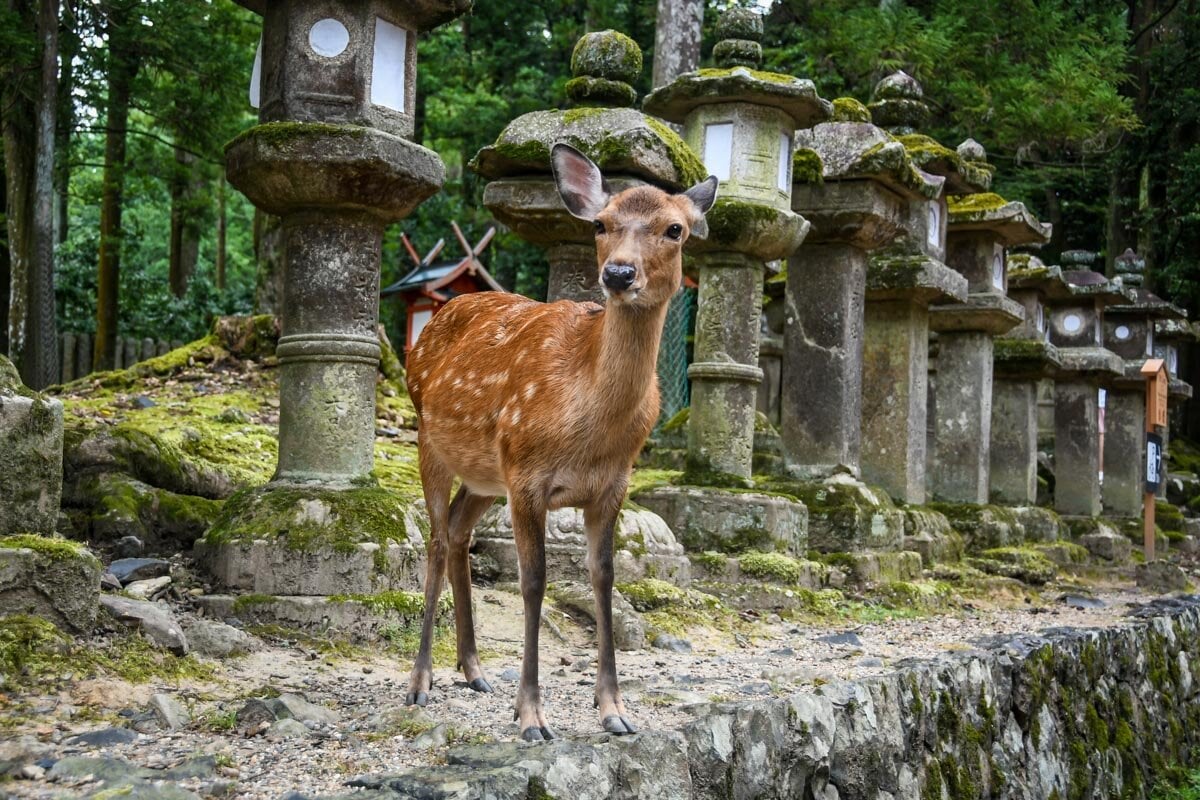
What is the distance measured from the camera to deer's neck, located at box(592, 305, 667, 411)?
13.5ft

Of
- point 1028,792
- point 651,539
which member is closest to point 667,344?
point 651,539

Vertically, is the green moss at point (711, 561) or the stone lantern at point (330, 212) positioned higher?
the stone lantern at point (330, 212)

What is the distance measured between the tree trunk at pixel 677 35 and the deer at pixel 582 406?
10746mm

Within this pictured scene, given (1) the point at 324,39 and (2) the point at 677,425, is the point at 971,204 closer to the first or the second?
(2) the point at 677,425

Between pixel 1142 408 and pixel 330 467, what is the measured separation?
14749 millimetres

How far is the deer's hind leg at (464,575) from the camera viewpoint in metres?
4.82

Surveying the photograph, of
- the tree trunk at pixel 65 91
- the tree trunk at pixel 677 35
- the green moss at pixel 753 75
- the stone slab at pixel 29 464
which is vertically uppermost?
the tree trunk at pixel 677 35

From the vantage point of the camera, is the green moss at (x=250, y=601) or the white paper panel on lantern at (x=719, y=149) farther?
the white paper panel on lantern at (x=719, y=149)

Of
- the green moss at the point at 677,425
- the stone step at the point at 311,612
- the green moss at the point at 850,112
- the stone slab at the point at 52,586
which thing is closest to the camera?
the stone slab at the point at 52,586

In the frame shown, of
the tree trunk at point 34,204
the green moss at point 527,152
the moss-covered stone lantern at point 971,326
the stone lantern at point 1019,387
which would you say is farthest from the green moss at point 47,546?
the stone lantern at point 1019,387

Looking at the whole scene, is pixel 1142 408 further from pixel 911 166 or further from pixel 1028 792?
pixel 1028 792

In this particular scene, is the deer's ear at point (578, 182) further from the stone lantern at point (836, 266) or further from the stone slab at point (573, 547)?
the stone lantern at point (836, 266)

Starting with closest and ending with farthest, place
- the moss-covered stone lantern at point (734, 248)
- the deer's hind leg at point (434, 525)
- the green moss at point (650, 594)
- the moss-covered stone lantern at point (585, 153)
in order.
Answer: the deer's hind leg at point (434, 525) < the green moss at point (650, 594) < the moss-covered stone lantern at point (585, 153) < the moss-covered stone lantern at point (734, 248)

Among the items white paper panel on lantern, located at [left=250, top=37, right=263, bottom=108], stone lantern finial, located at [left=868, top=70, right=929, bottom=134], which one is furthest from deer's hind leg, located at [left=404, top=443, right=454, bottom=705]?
stone lantern finial, located at [left=868, top=70, right=929, bottom=134]
